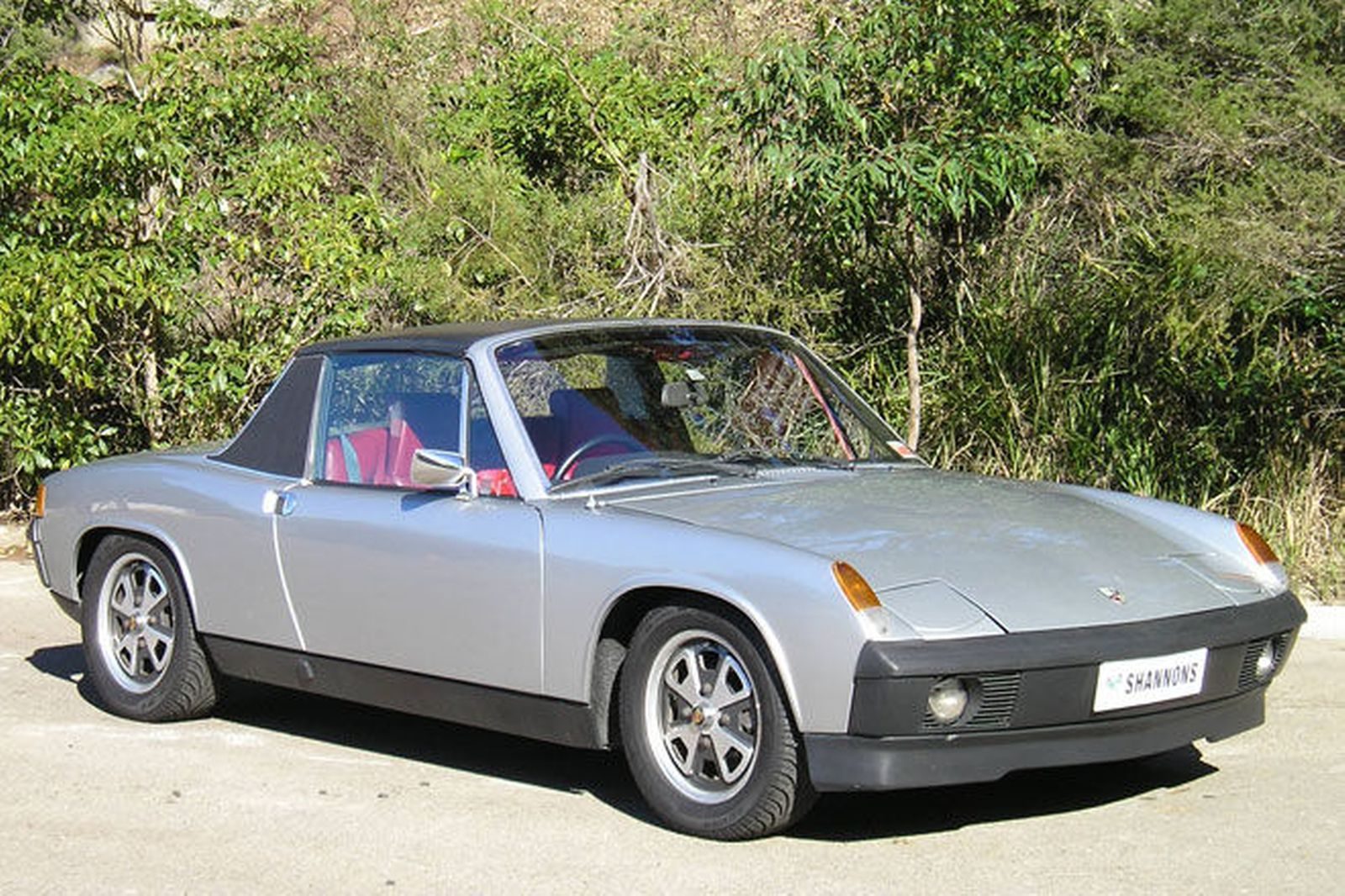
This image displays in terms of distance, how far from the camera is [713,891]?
16.1ft

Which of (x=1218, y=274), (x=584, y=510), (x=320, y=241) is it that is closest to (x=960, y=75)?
(x=1218, y=274)

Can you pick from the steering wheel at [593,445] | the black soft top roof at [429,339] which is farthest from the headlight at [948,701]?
the black soft top roof at [429,339]

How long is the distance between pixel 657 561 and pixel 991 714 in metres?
1.04

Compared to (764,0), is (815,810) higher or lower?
lower

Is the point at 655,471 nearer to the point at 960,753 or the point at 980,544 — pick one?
the point at 980,544

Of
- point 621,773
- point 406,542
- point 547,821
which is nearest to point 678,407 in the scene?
point 406,542

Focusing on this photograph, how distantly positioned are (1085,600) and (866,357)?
6.07 meters

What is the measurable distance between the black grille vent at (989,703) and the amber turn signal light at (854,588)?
31cm

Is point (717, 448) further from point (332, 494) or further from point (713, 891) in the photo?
point (713, 891)

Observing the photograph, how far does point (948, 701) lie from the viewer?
5.02 meters

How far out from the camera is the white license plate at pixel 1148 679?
5.16 meters

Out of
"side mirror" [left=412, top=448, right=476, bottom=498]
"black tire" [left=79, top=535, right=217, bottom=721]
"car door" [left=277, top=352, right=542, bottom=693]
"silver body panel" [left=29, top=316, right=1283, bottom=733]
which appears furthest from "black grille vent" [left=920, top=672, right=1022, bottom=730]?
"black tire" [left=79, top=535, right=217, bottom=721]

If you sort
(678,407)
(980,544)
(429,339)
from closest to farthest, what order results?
(980,544), (678,407), (429,339)

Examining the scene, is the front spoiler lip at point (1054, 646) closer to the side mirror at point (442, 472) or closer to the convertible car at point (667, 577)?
the convertible car at point (667, 577)
